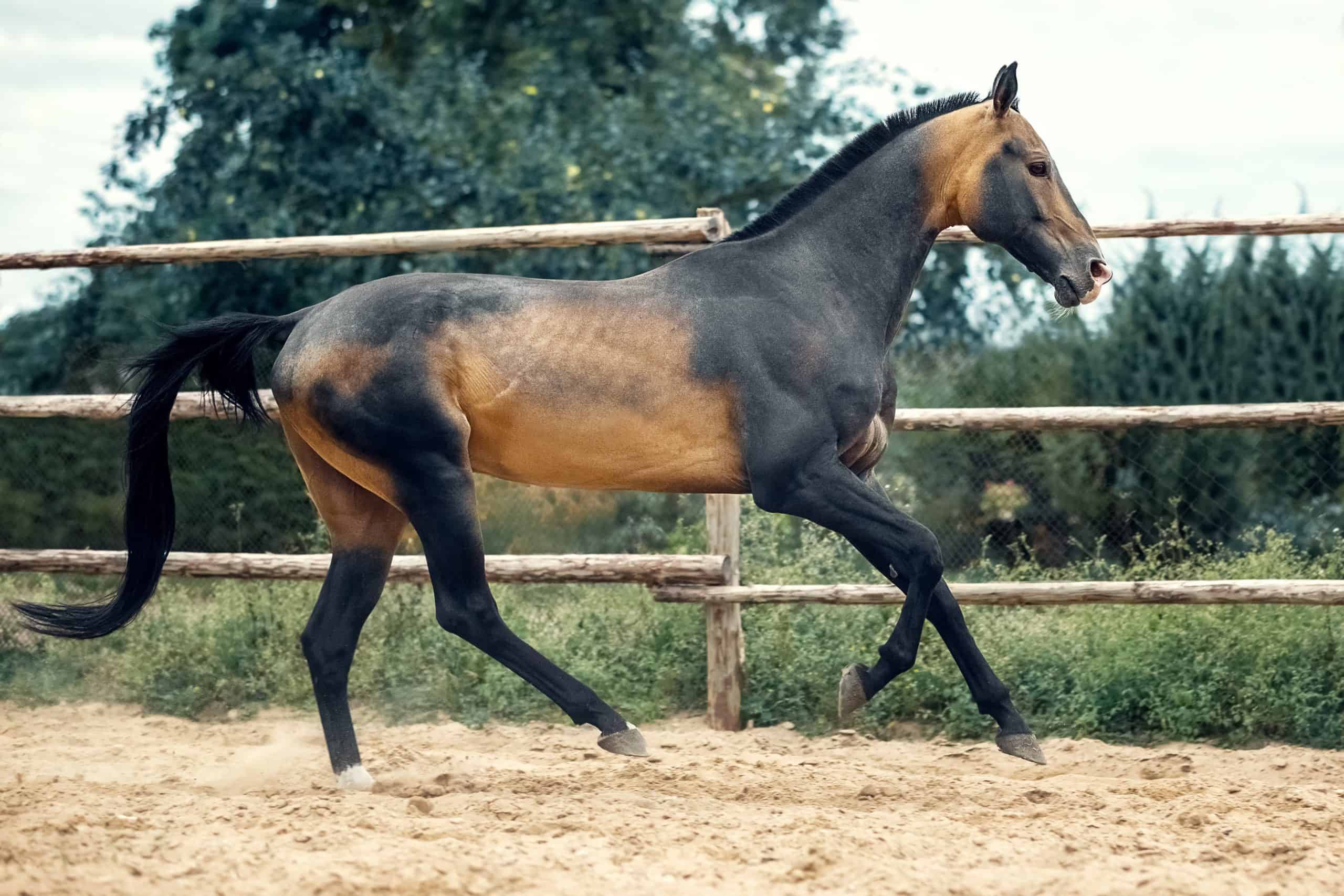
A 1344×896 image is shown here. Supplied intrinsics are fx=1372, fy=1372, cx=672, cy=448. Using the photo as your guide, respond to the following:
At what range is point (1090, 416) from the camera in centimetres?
520

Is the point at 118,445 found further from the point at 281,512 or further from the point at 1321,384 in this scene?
the point at 1321,384

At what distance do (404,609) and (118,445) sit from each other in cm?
178

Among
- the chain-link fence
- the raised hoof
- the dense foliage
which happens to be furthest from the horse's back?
the dense foliage

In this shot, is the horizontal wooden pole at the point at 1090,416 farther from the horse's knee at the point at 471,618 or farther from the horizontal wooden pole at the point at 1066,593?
the horse's knee at the point at 471,618

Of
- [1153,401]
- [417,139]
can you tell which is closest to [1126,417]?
→ [1153,401]

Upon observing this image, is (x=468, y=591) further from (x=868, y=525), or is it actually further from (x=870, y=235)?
(x=870, y=235)

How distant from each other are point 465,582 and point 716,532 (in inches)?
62.6

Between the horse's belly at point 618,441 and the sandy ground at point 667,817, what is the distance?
928 millimetres

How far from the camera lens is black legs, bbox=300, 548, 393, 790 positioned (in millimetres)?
4285

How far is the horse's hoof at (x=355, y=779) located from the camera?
4.21m

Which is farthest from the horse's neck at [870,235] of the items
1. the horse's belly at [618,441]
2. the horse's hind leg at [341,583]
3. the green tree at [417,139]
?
the green tree at [417,139]

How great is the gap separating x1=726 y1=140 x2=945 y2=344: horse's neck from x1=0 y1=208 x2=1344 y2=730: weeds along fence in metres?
1.04

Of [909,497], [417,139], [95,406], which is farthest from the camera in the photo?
A: [417,139]

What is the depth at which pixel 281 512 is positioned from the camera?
6395 mm
